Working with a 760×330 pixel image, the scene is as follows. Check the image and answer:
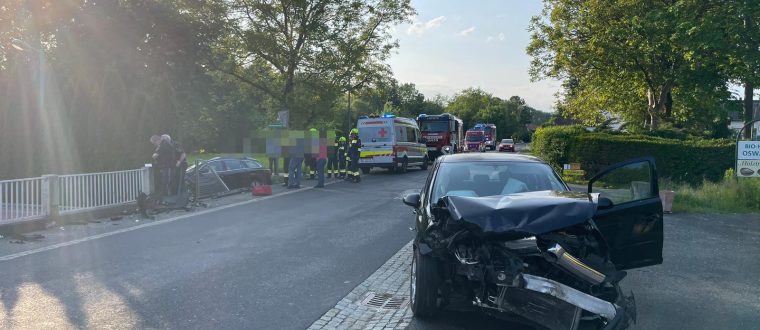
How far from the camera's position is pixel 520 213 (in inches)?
174

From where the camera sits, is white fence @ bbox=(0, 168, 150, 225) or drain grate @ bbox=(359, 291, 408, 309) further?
white fence @ bbox=(0, 168, 150, 225)

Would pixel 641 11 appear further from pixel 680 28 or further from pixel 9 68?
pixel 9 68

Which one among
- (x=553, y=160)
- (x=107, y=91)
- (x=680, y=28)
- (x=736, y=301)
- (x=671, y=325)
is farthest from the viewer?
(x=553, y=160)

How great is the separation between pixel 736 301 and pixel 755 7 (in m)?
17.8

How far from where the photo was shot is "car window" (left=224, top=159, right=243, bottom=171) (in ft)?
55.8

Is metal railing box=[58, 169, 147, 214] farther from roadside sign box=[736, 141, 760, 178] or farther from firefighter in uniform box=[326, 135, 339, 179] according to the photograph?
roadside sign box=[736, 141, 760, 178]

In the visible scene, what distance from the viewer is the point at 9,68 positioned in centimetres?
1708

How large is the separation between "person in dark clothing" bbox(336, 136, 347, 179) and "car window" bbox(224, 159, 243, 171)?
16.4 feet

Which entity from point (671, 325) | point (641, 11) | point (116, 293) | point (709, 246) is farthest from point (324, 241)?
point (641, 11)

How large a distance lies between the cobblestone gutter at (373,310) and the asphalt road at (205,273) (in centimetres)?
13

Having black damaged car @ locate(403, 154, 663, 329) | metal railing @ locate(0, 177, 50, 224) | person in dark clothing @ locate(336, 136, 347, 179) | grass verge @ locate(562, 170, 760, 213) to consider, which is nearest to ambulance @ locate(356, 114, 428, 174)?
person in dark clothing @ locate(336, 136, 347, 179)

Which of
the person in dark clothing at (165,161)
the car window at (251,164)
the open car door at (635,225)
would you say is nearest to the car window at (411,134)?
the car window at (251,164)

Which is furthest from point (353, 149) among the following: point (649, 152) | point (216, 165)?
point (649, 152)

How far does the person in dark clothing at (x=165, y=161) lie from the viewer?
13.9m
